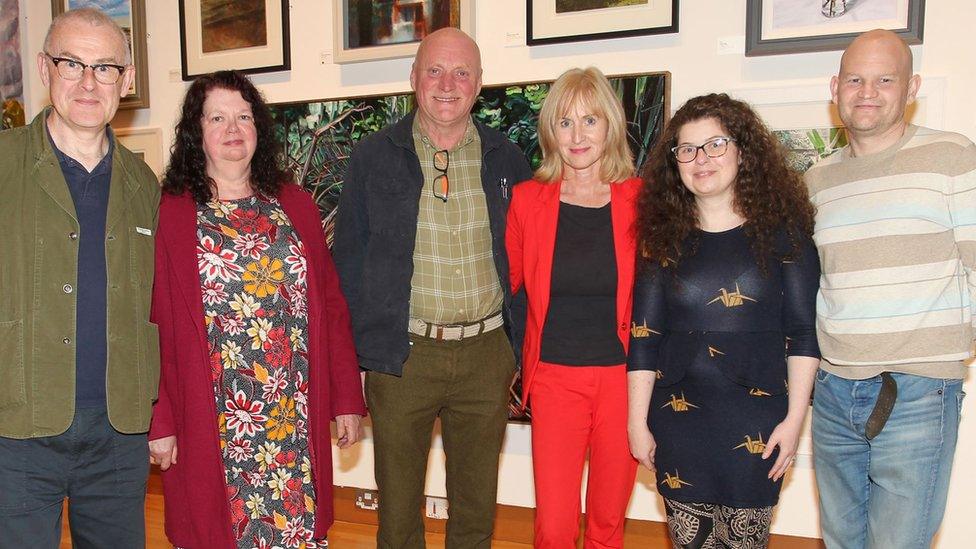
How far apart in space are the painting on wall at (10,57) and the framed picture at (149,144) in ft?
2.15

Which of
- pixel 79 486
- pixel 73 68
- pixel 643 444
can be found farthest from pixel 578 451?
pixel 73 68

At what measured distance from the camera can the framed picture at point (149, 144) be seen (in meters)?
3.77

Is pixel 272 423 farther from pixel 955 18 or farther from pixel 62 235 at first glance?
pixel 955 18

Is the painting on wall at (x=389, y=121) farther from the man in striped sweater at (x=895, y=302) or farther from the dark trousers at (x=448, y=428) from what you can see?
the man in striped sweater at (x=895, y=302)

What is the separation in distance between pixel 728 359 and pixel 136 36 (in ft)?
10.7

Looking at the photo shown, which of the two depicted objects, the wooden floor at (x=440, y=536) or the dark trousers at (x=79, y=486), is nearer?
the dark trousers at (x=79, y=486)

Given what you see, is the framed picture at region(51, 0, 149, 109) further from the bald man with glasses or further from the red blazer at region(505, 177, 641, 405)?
the red blazer at region(505, 177, 641, 405)

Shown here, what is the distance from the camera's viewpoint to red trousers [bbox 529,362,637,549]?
2150 mm

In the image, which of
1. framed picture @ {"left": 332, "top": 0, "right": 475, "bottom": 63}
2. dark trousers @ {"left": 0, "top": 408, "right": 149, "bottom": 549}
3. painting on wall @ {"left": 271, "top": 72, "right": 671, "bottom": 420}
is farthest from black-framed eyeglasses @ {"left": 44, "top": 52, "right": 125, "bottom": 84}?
framed picture @ {"left": 332, "top": 0, "right": 475, "bottom": 63}

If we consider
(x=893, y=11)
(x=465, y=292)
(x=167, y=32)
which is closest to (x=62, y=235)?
(x=465, y=292)

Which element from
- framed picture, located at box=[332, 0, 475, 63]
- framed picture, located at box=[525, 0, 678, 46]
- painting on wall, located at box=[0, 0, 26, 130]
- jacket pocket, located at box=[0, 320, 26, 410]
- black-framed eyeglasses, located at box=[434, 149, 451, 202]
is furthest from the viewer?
painting on wall, located at box=[0, 0, 26, 130]

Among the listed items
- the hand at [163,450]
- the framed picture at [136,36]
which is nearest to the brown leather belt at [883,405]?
the hand at [163,450]

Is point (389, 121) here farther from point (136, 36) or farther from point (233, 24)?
point (136, 36)

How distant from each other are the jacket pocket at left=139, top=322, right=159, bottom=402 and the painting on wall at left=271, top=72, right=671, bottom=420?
1449mm
